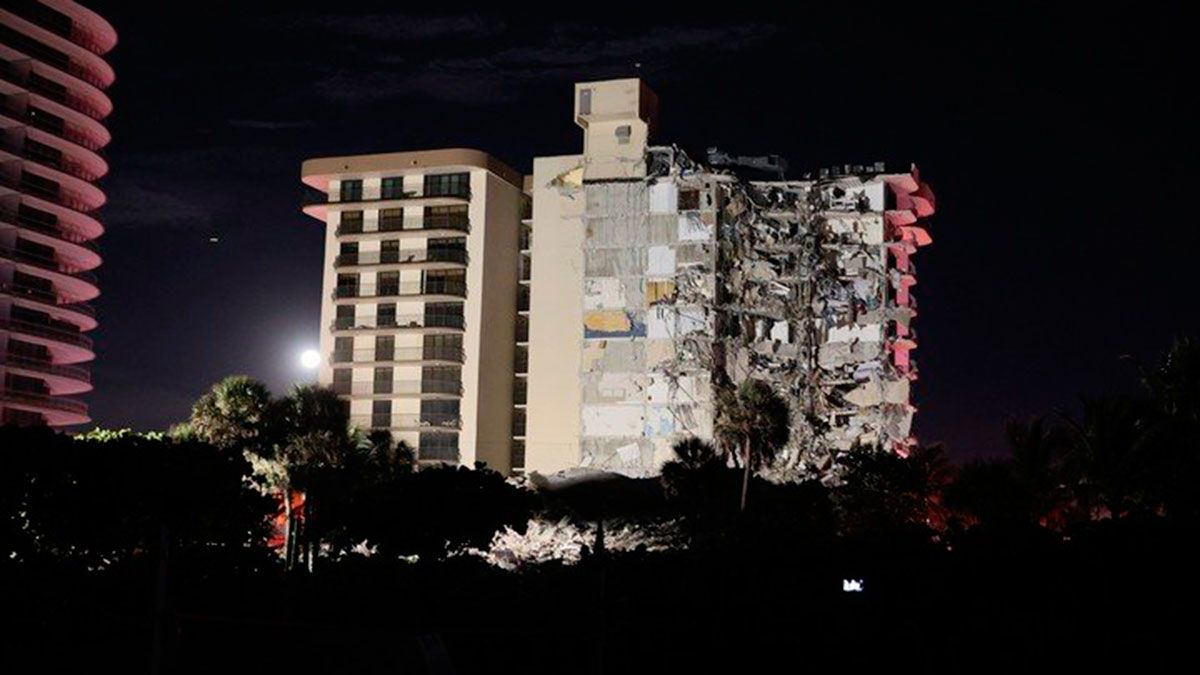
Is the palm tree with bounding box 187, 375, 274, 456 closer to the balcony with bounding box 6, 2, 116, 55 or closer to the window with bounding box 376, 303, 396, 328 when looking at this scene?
the window with bounding box 376, 303, 396, 328

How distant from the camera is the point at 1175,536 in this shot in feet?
145

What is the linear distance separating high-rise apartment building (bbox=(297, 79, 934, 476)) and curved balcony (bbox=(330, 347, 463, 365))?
3.51 feet

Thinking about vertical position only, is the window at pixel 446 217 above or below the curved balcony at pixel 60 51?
below

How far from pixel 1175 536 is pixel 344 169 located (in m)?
79.9

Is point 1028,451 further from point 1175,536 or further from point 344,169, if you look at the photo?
point 344,169

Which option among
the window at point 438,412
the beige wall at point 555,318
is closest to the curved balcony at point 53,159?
the window at point 438,412

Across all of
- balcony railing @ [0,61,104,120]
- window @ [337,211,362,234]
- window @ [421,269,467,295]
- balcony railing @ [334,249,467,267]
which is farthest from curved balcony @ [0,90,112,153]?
window @ [421,269,467,295]

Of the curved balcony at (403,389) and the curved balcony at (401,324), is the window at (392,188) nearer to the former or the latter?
the curved balcony at (401,324)

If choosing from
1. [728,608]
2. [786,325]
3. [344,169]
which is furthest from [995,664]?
[344,169]

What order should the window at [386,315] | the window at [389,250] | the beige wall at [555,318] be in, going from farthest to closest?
the window at [389,250] < the window at [386,315] < the beige wall at [555,318]

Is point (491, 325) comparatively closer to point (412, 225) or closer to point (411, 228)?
point (411, 228)

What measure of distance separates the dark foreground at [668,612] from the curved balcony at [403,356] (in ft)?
174

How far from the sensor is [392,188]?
111562mm

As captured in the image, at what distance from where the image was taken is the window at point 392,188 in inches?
4380
